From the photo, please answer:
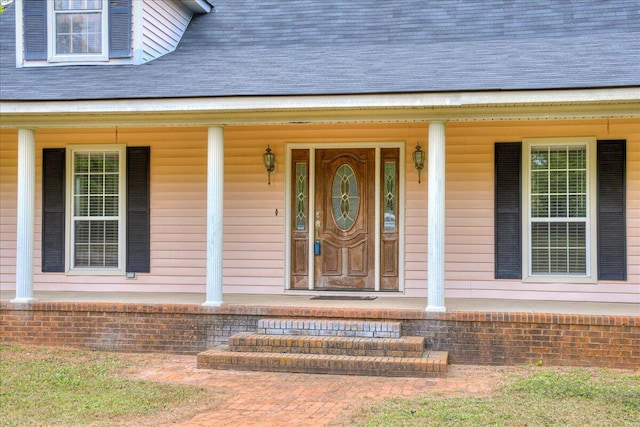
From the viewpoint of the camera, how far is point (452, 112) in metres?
8.80

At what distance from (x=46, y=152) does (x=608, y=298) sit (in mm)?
7704

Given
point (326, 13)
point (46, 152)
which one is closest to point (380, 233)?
point (326, 13)

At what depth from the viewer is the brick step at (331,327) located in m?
8.65

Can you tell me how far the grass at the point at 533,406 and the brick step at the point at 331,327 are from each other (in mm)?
1496

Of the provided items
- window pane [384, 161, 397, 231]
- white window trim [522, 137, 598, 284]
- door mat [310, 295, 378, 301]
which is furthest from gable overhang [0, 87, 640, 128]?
door mat [310, 295, 378, 301]

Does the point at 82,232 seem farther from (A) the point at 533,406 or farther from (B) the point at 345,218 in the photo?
(A) the point at 533,406

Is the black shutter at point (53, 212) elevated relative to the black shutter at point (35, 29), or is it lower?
lower

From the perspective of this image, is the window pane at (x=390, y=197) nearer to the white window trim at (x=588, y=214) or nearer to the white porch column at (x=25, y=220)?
the white window trim at (x=588, y=214)

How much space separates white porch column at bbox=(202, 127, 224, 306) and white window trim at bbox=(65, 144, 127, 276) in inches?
79.6

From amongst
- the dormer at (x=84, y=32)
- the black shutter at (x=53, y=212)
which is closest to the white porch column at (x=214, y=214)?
the dormer at (x=84, y=32)

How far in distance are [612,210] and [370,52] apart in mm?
3687

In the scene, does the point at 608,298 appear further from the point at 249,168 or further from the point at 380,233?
the point at 249,168

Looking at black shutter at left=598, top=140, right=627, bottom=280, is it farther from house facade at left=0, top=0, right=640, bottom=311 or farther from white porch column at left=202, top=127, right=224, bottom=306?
white porch column at left=202, top=127, right=224, bottom=306

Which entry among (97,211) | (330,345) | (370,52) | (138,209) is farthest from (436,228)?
(97,211)
